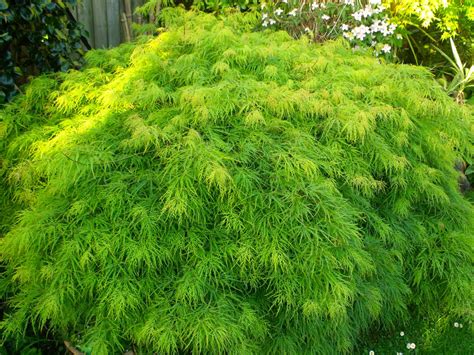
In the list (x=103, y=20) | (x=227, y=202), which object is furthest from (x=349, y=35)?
(x=227, y=202)

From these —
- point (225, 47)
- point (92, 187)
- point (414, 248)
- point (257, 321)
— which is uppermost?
point (225, 47)

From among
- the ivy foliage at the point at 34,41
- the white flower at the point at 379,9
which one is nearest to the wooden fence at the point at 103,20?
the ivy foliage at the point at 34,41

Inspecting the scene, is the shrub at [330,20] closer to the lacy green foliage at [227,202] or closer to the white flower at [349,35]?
the white flower at [349,35]

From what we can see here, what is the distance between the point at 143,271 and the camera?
2.38 metres

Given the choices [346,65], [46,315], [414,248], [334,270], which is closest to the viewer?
[46,315]

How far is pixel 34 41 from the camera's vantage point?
143 inches

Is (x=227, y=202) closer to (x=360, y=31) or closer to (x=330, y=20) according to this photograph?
(x=360, y=31)

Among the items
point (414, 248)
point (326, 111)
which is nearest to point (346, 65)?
point (326, 111)

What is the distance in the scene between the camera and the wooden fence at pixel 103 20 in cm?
458

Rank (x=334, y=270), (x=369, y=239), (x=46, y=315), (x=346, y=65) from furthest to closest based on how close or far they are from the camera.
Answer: (x=346, y=65) < (x=369, y=239) < (x=334, y=270) < (x=46, y=315)

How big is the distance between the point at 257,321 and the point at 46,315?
0.91m

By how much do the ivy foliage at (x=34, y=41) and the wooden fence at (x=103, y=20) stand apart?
1.91ft

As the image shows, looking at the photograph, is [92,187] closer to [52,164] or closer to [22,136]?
[52,164]

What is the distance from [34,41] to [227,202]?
2.00m
